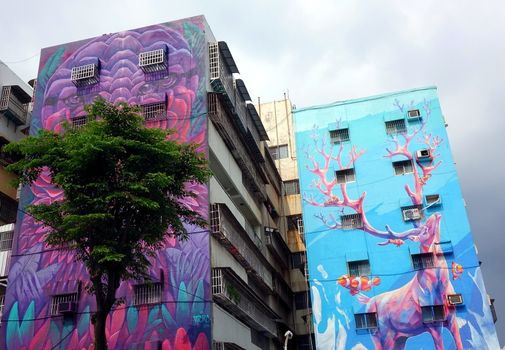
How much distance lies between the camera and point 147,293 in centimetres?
2175

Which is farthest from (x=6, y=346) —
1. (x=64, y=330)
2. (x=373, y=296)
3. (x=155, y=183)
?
(x=373, y=296)

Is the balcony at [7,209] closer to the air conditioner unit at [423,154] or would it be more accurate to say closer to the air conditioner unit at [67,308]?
the air conditioner unit at [67,308]

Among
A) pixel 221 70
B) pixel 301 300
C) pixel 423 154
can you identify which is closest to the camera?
pixel 221 70

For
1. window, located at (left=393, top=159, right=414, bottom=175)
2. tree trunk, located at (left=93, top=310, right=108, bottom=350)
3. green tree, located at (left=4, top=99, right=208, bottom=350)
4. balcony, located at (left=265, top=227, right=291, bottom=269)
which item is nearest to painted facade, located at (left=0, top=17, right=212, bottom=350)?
green tree, located at (left=4, top=99, right=208, bottom=350)

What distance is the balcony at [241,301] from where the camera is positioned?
21750 mm

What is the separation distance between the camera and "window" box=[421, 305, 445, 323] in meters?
28.6

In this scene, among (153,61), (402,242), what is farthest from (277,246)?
(153,61)

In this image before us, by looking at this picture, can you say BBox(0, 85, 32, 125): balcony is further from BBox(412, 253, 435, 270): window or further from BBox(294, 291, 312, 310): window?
BBox(412, 253, 435, 270): window

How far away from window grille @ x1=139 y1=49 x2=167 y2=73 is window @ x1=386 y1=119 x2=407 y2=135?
15.8 meters

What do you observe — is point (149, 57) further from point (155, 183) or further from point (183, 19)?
point (155, 183)

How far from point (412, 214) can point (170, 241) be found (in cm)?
1577

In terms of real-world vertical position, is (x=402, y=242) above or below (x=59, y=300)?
above

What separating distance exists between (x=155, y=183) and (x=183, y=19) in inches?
518

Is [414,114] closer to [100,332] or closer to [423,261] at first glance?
[423,261]
